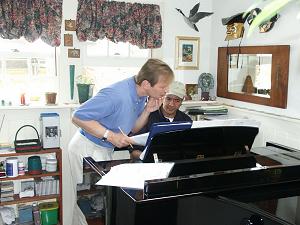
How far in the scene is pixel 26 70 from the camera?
3566 mm

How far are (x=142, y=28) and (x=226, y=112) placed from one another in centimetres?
127

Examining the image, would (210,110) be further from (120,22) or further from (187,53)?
(120,22)

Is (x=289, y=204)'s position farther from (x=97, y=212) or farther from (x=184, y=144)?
(x=97, y=212)

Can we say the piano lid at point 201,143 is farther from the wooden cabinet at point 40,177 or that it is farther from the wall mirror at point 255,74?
the wooden cabinet at point 40,177

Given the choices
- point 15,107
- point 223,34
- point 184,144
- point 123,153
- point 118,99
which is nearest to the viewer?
point 184,144

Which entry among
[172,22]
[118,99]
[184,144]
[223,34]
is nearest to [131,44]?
[172,22]

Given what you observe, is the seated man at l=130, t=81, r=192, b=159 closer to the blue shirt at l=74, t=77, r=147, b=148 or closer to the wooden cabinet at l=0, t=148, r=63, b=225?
the blue shirt at l=74, t=77, r=147, b=148

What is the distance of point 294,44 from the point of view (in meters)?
3.03

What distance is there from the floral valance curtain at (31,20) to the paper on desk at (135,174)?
7.18 ft

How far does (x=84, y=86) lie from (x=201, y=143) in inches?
80.3

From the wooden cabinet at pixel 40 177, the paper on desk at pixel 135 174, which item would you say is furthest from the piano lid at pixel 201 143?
the wooden cabinet at pixel 40 177

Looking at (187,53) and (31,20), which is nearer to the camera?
(31,20)

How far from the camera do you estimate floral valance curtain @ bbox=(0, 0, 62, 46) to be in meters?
3.17

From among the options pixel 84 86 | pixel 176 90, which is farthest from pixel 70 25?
pixel 176 90
